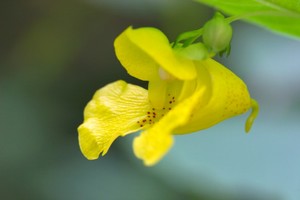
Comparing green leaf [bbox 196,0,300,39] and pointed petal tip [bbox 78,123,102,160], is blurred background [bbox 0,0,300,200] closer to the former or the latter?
green leaf [bbox 196,0,300,39]

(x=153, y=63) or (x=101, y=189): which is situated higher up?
(x=153, y=63)

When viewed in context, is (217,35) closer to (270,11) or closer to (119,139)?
(270,11)

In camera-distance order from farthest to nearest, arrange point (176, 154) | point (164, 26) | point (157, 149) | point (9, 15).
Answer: point (9, 15)
point (164, 26)
point (176, 154)
point (157, 149)

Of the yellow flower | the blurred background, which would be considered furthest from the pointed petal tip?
the blurred background

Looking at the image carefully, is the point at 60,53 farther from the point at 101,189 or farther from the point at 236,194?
the point at 236,194

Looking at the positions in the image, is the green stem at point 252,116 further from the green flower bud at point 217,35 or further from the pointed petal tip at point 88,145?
the pointed petal tip at point 88,145

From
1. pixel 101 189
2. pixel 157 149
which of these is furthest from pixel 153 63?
pixel 101 189

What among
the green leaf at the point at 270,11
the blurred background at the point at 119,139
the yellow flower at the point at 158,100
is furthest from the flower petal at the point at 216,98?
the blurred background at the point at 119,139
